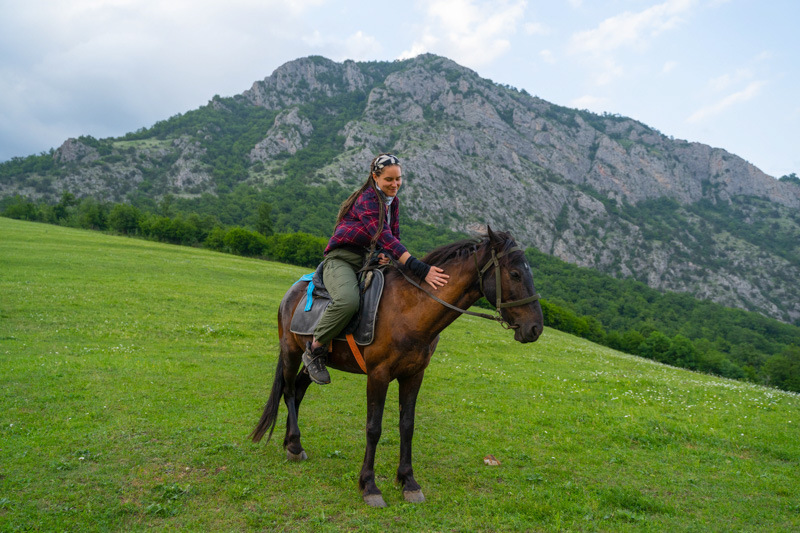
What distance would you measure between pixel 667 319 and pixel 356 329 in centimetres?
13385

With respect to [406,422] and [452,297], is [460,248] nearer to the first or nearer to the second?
[452,297]

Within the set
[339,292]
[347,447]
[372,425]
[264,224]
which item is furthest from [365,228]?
[264,224]

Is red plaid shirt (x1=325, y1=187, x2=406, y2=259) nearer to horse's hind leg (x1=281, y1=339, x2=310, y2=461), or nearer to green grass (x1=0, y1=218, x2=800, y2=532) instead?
horse's hind leg (x1=281, y1=339, x2=310, y2=461)

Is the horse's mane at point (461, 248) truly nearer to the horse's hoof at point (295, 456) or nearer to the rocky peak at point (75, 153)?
the horse's hoof at point (295, 456)

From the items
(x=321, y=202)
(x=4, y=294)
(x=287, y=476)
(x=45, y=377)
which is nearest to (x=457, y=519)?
(x=287, y=476)

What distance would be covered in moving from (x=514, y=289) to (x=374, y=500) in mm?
3335

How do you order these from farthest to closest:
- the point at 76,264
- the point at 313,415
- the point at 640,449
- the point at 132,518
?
1. the point at 76,264
2. the point at 313,415
3. the point at 640,449
4. the point at 132,518

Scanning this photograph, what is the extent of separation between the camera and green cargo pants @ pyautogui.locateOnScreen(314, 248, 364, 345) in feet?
19.2

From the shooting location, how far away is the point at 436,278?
5.61 metres

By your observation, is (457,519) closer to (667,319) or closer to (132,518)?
(132,518)

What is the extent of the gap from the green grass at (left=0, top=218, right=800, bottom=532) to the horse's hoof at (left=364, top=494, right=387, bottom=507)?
18 cm

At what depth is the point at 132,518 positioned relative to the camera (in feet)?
15.7

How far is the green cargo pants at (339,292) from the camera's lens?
5.85m

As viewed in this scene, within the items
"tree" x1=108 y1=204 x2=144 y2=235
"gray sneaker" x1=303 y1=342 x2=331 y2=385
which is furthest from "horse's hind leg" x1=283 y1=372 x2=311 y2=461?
"tree" x1=108 y1=204 x2=144 y2=235
